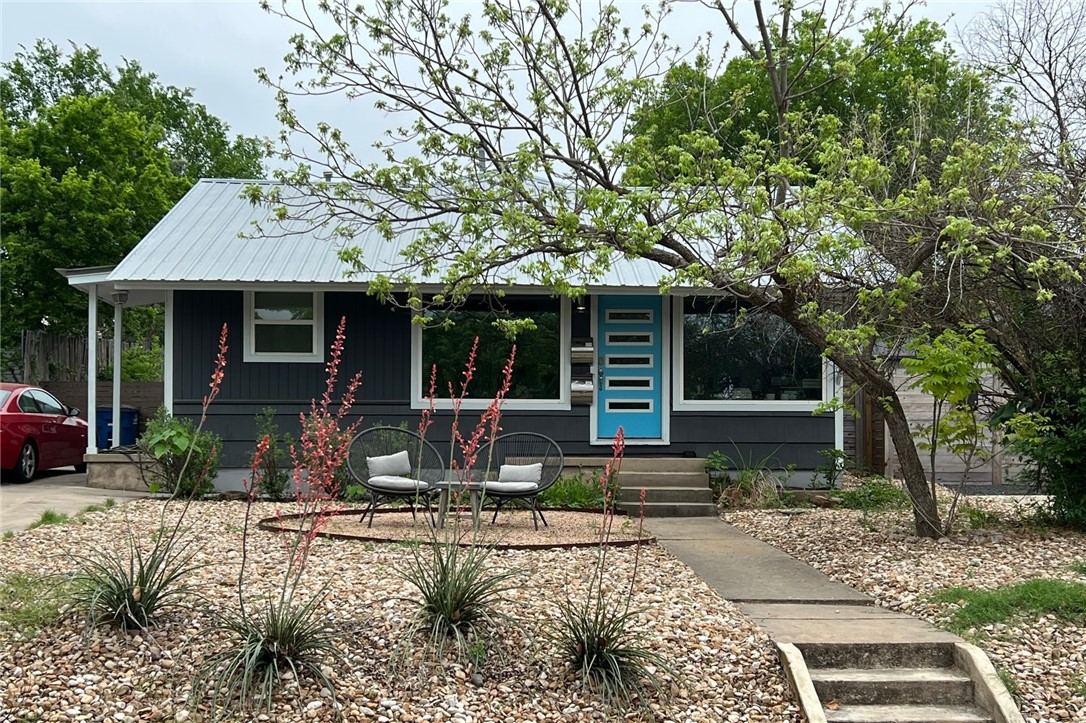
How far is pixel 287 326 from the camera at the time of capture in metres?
10.9

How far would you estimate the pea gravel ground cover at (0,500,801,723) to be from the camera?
3.90 m

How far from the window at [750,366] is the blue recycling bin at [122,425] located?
830 cm

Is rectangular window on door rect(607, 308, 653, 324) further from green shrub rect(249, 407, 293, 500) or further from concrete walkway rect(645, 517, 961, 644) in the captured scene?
green shrub rect(249, 407, 293, 500)

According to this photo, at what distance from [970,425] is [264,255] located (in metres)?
8.00

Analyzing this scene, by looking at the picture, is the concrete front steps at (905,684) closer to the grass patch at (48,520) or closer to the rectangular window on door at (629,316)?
the grass patch at (48,520)

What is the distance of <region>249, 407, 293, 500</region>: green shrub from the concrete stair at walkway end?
656 centimetres

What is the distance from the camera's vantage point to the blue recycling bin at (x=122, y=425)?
13.4 m

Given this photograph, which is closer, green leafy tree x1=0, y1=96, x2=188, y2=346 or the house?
the house

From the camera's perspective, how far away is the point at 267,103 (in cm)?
789

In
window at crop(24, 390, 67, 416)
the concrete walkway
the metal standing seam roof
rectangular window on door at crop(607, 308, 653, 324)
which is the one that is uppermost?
the metal standing seam roof

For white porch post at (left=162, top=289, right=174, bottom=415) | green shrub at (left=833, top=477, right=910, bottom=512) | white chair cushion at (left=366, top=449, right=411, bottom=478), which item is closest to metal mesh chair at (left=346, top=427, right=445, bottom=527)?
white chair cushion at (left=366, top=449, right=411, bottom=478)

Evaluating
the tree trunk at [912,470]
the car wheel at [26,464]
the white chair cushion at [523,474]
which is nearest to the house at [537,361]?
the car wheel at [26,464]

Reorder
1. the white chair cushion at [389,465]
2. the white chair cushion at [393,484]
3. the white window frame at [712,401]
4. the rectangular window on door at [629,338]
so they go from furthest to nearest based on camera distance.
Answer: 1. the rectangular window on door at [629,338]
2. the white window frame at [712,401]
3. the white chair cushion at [389,465]
4. the white chair cushion at [393,484]

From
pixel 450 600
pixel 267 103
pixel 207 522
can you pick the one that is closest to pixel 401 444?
pixel 207 522
